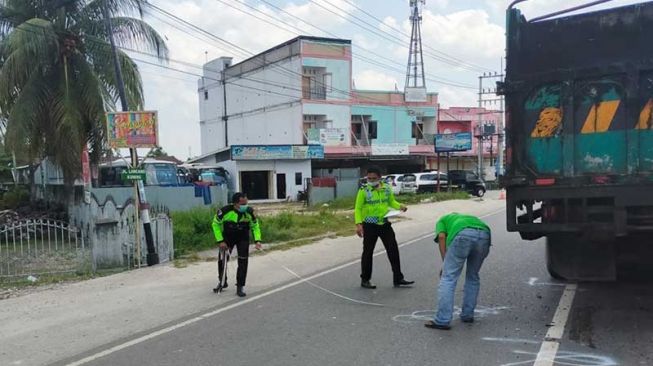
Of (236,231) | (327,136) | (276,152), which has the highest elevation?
(327,136)

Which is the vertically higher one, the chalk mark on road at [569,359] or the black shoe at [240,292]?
the chalk mark on road at [569,359]

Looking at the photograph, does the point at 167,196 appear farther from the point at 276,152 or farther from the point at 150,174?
the point at 276,152

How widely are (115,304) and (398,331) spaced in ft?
13.6

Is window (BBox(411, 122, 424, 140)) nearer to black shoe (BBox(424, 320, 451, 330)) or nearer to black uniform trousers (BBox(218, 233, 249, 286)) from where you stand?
black uniform trousers (BBox(218, 233, 249, 286))

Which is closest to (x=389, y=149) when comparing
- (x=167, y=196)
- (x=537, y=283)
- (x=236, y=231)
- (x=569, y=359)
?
(x=167, y=196)

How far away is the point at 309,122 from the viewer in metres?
41.9

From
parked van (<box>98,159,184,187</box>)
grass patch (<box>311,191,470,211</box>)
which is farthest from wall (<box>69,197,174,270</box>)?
grass patch (<box>311,191,470,211</box>)

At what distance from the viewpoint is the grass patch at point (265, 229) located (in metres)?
Answer: 13.7

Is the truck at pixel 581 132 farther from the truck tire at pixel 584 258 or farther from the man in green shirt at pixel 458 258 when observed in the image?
the man in green shirt at pixel 458 258

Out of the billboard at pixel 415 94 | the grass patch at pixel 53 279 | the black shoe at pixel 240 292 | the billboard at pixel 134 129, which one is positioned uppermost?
the billboard at pixel 415 94

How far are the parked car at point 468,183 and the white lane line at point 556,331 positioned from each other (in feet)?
103

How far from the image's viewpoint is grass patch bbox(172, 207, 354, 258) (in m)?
13.7

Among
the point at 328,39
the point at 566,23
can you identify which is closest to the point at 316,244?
the point at 566,23

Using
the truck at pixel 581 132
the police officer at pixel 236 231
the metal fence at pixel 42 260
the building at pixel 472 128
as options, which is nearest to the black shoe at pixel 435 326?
the truck at pixel 581 132
